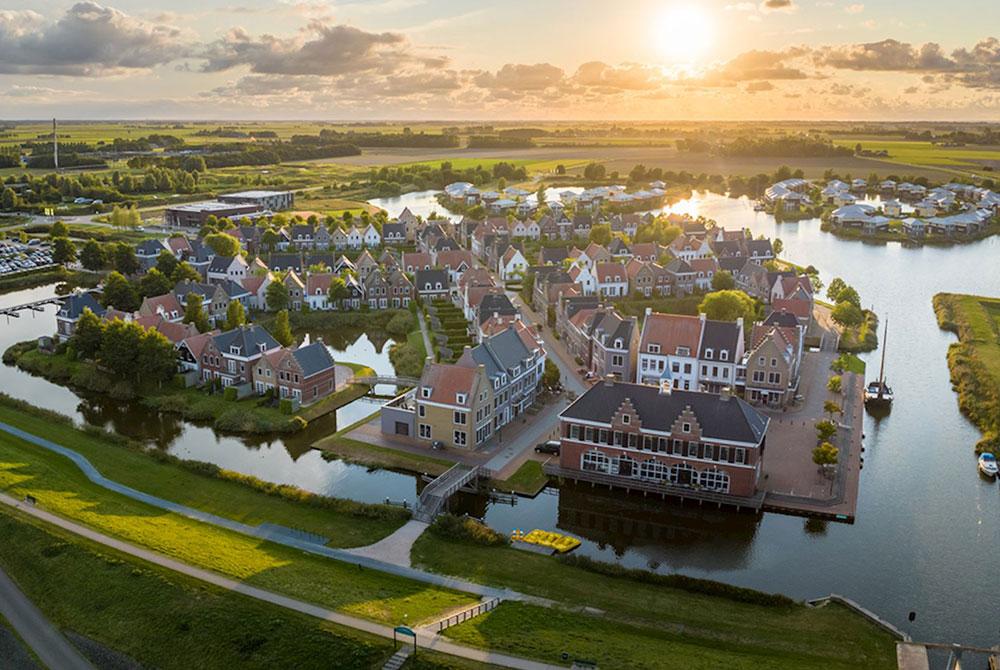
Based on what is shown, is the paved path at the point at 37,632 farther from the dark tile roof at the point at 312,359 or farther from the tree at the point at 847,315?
the tree at the point at 847,315

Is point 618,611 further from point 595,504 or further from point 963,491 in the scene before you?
point 963,491

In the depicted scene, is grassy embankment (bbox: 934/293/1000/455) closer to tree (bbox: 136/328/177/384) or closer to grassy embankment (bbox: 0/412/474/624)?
grassy embankment (bbox: 0/412/474/624)

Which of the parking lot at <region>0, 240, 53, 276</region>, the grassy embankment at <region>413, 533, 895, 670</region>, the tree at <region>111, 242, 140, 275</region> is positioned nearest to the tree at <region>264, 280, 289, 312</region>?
the tree at <region>111, 242, 140, 275</region>

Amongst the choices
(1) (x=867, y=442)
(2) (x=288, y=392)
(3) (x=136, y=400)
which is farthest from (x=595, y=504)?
(3) (x=136, y=400)

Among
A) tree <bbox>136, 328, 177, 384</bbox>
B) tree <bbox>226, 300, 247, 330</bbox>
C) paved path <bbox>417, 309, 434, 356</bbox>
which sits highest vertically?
tree <bbox>226, 300, 247, 330</bbox>

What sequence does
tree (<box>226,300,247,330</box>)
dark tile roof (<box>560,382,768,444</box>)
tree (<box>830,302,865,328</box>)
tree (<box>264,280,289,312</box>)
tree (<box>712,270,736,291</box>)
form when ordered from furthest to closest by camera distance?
tree (<box>712,270,736,291</box>) < tree (<box>264,280,289,312</box>) < tree (<box>830,302,865,328</box>) < tree (<box>226,300,247,330</box>) < dark tile roof (<box>560,382,768,444</box>)

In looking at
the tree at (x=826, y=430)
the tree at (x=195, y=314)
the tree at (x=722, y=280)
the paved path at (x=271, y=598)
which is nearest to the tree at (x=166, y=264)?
the tree at (x=195, y=314)

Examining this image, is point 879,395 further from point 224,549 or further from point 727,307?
point 224,549
